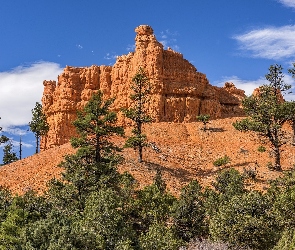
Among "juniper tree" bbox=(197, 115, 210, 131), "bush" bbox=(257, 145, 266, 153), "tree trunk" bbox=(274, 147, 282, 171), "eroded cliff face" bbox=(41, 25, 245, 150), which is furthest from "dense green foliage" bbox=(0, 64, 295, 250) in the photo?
"eroded cliff face" bbox=(41, 25, 245, 150)

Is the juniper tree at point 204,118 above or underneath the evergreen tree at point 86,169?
above

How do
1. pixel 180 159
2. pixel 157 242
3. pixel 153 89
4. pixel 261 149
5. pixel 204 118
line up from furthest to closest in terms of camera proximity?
pixel 153 89 → pixel 204 118 → pixel 180 159 → pixel 261 149 → pixel 157 242

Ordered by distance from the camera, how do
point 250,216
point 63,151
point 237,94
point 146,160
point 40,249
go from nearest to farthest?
point 40,249 → point 250,216 → point 146,160 → point 63,151 → point 237,94

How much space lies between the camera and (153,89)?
84.2 m

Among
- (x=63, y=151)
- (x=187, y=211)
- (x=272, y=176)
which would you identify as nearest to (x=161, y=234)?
(x=187, y=211)

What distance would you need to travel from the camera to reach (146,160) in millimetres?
63406

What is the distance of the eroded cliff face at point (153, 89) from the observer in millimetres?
85562

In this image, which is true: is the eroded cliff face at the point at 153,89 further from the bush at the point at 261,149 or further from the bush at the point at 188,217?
the bush at the point at 188,217

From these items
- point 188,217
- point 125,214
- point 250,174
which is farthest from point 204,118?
point 125,214

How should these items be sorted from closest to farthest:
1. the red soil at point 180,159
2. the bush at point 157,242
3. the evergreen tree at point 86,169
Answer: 1. the bush at point 157,242
2. the evergreen tree at point 86,169
3. the red soil at point 180,159

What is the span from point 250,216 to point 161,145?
41.3m

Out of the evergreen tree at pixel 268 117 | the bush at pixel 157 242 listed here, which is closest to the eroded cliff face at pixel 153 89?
the evergreen tree at pixel 268 117

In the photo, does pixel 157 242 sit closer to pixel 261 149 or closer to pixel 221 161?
pixel 221 161

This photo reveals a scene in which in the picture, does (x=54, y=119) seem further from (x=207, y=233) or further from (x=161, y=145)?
(x=207, y=233)
